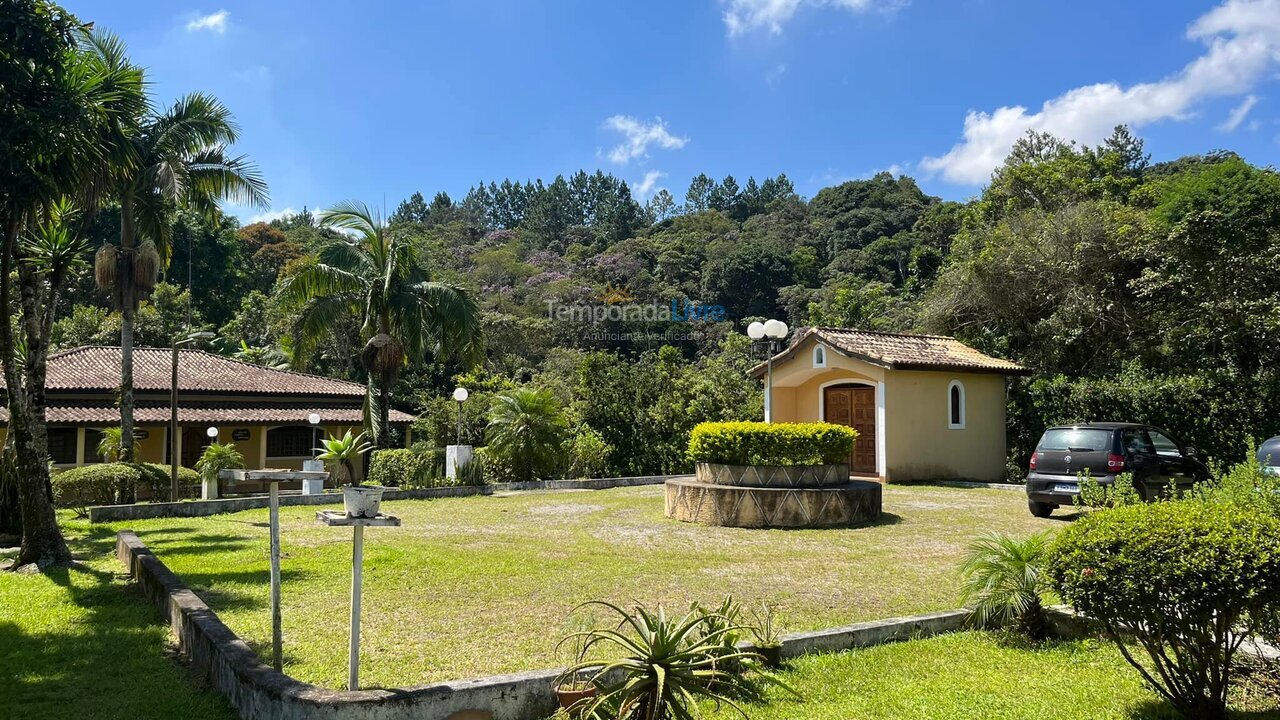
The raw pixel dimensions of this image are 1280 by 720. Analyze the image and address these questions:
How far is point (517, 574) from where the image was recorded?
8.38 metres

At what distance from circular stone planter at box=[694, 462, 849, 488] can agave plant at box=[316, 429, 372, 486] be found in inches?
382

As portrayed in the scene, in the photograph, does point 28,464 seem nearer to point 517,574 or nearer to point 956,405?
point 517,574

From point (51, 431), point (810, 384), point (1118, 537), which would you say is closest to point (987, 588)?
point (1118, 537)

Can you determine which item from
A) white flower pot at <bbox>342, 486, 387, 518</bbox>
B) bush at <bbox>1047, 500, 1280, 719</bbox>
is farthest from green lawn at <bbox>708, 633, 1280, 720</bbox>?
white flower pot at <bbox>342, 486, 387, 518</bbox>

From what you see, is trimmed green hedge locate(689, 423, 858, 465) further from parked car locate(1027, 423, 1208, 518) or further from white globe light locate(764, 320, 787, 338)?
parked car locate(1027, 423, 1208, 518)

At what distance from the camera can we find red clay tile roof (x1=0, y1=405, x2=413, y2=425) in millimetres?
24672

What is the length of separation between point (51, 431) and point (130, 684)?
983 inches

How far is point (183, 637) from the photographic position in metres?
6.26

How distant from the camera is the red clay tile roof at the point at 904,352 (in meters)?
18.2

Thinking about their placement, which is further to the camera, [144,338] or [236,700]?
[144,338]

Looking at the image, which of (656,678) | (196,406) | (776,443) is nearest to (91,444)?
(196,406)

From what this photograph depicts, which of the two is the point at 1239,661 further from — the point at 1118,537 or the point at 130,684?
the point at 130,684

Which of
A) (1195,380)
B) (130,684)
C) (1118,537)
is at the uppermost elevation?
(1195,380)

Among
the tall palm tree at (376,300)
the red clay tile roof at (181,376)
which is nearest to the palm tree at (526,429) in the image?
the tall palm tree at (376,300)
